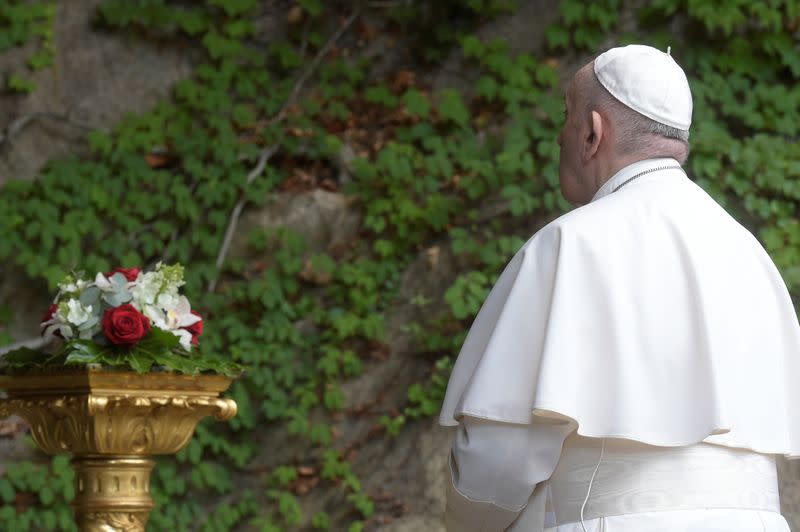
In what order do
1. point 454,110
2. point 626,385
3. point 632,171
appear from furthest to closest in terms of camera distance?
point 454,110, point 632,171, point 626,385

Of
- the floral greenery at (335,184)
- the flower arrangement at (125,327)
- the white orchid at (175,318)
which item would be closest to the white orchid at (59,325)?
the flower arrangement at (125,327)

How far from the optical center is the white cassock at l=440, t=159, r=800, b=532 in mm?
2168

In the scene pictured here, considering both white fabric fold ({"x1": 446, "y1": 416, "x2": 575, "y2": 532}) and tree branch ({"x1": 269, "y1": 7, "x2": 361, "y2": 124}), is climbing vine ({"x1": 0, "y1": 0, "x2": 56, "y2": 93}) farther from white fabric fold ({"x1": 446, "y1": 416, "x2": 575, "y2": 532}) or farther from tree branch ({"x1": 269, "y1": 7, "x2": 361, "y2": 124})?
white fabric fold ({"x1": 446, "y1": 416, "x2": 575, "y2": 532})

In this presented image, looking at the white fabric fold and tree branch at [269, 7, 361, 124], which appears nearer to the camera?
the white fabric fold

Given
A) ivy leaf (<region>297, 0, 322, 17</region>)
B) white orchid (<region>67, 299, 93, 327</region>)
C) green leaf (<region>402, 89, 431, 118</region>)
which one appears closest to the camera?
white orchid (<region>67, 299, 93, 327</region>)

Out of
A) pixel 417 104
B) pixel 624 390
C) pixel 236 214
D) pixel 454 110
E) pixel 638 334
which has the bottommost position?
pixel 624 390

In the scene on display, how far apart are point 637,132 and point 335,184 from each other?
4.60 m

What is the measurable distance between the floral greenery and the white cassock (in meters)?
3.58

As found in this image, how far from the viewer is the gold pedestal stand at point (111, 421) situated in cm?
346

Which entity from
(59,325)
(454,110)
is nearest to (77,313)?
(59,325)

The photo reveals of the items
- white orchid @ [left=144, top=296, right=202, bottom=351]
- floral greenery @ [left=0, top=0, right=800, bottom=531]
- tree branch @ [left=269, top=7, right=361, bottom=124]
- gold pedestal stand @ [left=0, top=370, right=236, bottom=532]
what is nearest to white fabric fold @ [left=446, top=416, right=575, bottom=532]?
gold pedestal stand @ [left=0, top=370, right=236, bottom=532]

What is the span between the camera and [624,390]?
2166mm

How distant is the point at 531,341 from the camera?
227 cm

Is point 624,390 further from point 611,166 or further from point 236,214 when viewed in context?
A: point 236,214
